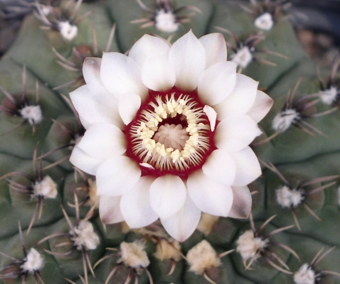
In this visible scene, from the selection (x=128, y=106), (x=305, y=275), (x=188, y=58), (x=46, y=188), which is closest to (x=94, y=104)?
(x=128, y=106)

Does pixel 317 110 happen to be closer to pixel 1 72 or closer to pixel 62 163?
pixel 62 163

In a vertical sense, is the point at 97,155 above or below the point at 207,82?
below

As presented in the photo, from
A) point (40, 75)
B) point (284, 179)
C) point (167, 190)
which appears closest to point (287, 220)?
point (284, 179)

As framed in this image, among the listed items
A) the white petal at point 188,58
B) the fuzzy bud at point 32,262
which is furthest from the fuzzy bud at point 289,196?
the fuzzy bud at point 32,262

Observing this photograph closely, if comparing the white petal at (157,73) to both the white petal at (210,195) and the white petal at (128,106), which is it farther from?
the white petal at (210,195)

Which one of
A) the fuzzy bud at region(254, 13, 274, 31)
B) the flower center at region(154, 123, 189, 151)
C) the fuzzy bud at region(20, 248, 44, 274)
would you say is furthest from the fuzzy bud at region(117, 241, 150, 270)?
the fuzzy bud at region(254, 13, 274, 31)

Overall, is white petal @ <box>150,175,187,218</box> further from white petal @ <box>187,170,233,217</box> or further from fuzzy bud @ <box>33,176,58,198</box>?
fuzzy bud @ <box>33,176,58,198</box>
